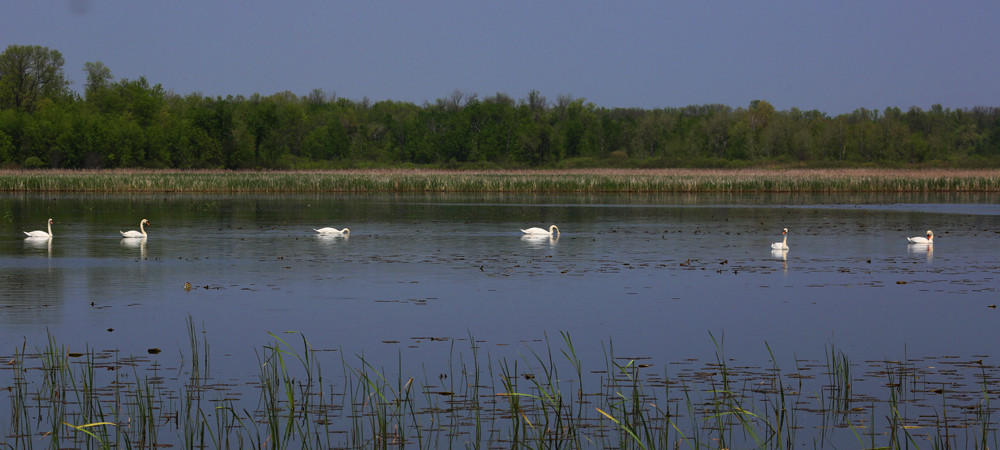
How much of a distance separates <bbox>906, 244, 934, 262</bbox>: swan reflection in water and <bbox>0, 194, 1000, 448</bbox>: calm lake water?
0.58 ft

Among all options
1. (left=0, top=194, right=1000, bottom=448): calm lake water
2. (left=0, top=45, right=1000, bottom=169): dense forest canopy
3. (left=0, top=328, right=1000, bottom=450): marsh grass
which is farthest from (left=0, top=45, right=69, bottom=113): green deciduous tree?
(left=0, top=328, right=1000, bottom=450): marsh grass

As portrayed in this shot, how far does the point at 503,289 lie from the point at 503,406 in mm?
7203

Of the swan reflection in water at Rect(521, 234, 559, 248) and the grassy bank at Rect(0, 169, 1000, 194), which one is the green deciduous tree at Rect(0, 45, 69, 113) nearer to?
the grassy bank at Rect(0, 169, 1000, 194)

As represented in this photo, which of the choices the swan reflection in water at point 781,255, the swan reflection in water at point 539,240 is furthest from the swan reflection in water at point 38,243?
the swan reflection in water at point 781,255

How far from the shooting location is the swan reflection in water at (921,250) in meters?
21.0

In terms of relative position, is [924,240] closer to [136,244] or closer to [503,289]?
[503,289]

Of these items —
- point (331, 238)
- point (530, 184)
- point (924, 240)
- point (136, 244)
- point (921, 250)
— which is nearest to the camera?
point (921, 250)

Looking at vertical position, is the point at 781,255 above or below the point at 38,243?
below

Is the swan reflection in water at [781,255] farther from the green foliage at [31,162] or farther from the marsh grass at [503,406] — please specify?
the green foliage at [31,162]

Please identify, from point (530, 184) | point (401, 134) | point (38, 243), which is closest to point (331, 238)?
point (38, 243)

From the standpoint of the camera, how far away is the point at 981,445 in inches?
257

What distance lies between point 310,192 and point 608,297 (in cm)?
4866

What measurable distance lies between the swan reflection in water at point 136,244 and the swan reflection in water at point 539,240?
8.91m

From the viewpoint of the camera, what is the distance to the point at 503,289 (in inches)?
590
